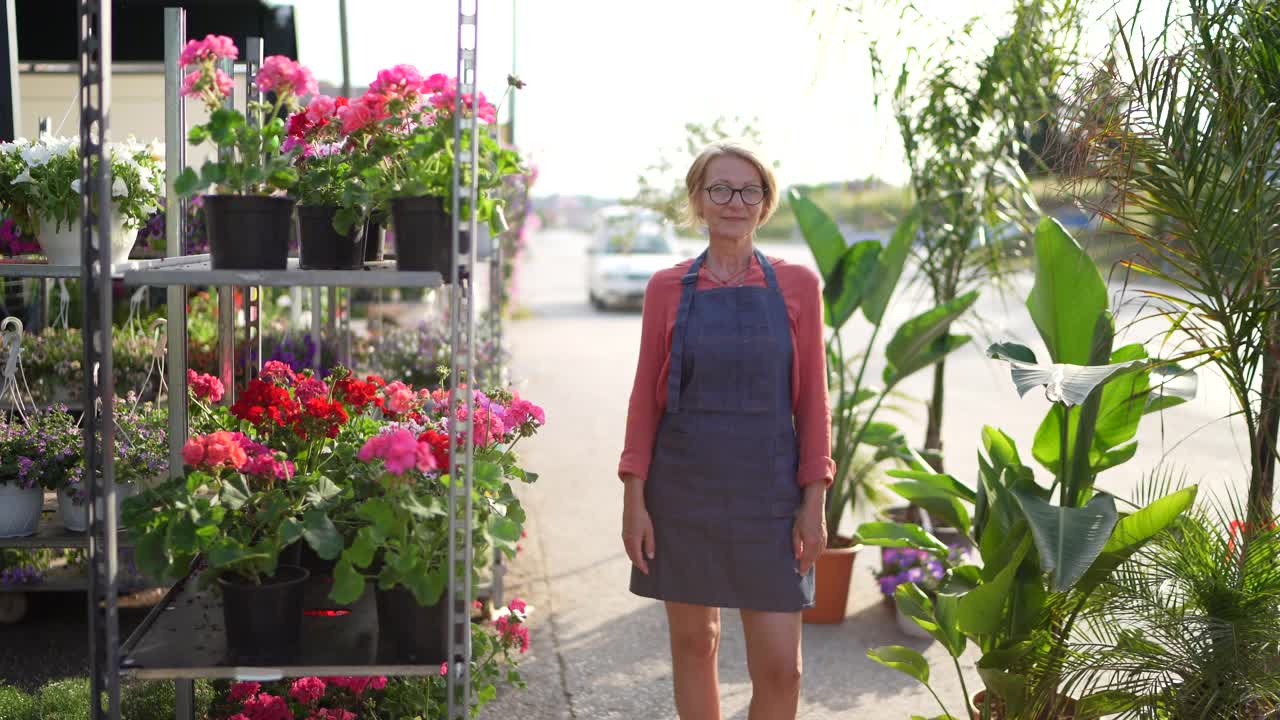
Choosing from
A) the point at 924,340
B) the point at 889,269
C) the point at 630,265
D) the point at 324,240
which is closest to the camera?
the point at 324,240

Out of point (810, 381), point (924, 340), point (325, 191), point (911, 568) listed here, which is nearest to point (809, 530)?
point (810, 381)

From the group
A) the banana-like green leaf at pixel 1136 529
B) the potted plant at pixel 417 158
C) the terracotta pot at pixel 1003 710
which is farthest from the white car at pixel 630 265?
the potted plant at pixel 417 158

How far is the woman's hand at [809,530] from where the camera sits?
2779 millimetres

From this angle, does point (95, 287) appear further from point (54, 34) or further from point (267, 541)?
point (54, 34)

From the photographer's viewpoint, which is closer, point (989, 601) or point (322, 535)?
point (322, 535)

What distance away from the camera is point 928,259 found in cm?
514

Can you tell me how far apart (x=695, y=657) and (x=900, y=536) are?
1183 mm

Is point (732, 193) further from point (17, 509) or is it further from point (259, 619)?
point (17, 509)

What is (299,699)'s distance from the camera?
10.9 ft

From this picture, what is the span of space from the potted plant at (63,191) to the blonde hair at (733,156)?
4.65 ft

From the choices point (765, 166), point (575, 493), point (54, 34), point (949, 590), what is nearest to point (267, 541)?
point (765, 166)

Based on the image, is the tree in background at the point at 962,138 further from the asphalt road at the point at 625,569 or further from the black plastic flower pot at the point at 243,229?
the black plastic flower pot at the point at 243,229

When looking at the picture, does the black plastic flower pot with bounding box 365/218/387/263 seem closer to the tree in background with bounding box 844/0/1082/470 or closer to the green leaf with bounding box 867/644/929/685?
the green leaf with bounding box 867/644/929/685

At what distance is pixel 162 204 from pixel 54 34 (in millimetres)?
4932
